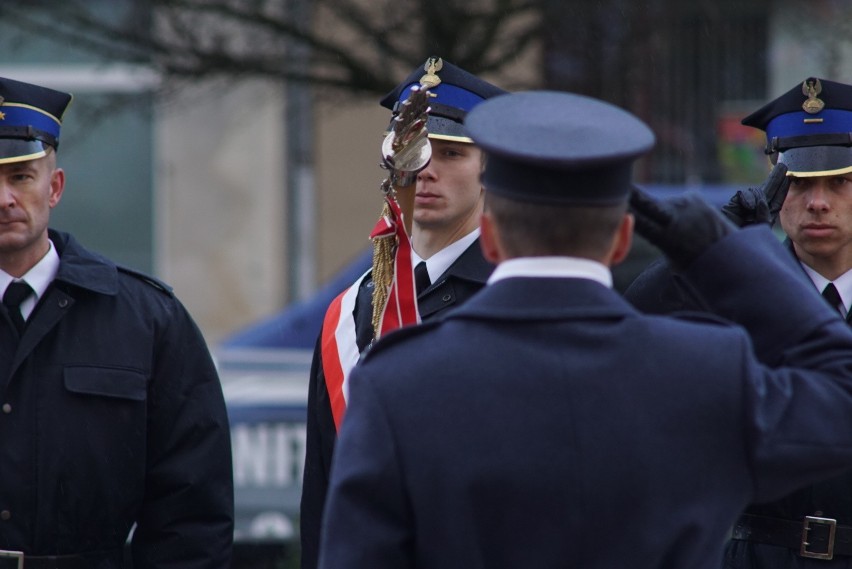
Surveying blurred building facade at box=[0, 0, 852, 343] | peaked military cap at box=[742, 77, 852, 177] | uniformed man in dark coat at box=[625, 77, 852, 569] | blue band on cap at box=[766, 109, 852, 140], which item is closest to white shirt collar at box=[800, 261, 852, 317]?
uniformed man in dark coat at box=[625, 77, 852, 569]

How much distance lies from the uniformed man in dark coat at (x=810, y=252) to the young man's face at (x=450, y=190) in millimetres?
505

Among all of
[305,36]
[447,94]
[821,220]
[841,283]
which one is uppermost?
[305,36]

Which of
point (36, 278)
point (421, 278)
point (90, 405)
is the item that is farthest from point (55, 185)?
point (421, 278)

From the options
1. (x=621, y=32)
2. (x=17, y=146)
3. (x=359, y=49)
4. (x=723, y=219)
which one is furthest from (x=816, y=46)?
(x=723, y=219)

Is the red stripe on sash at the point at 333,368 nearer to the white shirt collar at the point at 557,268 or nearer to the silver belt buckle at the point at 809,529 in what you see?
the silver belt buckle at the point at 809,529

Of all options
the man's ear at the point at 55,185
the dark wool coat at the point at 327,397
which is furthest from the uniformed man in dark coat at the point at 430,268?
the man's ear at the point at 55,185

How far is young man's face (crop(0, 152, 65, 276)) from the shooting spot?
3.67m

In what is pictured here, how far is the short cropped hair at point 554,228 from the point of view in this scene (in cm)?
223

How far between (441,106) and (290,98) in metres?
7.49

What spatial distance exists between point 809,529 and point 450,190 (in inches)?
49.7

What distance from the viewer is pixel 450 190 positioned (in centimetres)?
373

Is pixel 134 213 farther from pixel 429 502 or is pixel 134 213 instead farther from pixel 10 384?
pixel 429 502

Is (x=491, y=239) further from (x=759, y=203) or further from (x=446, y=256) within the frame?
(x=446, y=256)

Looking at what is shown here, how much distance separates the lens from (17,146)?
375 centimetres
